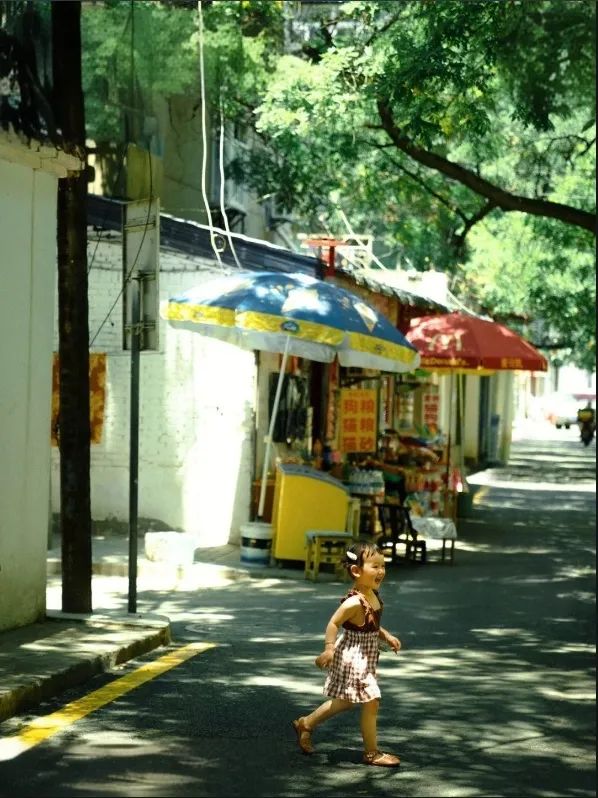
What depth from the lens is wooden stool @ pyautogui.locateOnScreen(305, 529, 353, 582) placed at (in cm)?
1550

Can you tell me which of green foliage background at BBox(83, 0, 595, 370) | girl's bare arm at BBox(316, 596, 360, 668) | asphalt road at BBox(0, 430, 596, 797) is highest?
green foliage background at BBox(83, 0, 595, 370)

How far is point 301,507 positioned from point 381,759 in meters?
9.13

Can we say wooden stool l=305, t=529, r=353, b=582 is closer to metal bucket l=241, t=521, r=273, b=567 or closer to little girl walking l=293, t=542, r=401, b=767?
metal bucket l=241, t=521, r=273, b=567

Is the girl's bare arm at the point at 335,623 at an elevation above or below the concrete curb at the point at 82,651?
above

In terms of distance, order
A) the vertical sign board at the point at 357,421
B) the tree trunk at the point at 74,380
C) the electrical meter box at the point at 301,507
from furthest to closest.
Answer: the vertical sign board at the point at 357,421
the electrical meter box at the point at 301,507
the tree trunk at the point at 74,380

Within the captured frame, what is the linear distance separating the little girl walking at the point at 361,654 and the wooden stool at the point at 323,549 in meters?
8.08

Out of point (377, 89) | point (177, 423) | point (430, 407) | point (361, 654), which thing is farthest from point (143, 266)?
point (430, 407)

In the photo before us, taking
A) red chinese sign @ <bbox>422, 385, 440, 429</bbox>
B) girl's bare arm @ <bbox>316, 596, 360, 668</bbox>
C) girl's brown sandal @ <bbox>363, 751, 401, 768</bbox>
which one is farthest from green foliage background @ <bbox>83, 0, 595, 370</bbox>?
girl's brown sandal @ <bbox>363, 751, 401, 768</bbox>

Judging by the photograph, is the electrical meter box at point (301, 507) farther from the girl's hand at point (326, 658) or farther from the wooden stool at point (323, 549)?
the girl's hand at point (326, 658)

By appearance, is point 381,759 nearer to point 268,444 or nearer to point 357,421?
point 268,444

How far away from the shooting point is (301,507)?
16.3 meters

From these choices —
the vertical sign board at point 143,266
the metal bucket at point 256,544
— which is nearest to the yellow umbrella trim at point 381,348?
the metal bucket at point 256,544

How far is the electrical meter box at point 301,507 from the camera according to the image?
53.3 ft

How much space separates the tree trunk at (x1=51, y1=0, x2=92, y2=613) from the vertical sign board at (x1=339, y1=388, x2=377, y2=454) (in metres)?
9.96
